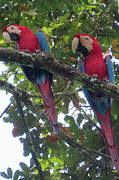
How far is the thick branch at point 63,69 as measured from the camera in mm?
2562

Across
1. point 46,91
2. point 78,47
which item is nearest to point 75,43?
point 78,47

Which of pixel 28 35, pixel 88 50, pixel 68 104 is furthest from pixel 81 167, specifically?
pixel 28 35

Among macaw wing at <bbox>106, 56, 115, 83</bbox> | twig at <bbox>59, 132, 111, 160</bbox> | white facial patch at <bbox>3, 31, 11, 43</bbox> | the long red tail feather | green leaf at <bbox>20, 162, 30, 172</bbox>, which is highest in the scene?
white facial patch at <bbox>3, 31, 11, 43</bbox>

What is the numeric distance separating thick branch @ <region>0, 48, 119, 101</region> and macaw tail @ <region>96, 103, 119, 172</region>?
577 millimetres

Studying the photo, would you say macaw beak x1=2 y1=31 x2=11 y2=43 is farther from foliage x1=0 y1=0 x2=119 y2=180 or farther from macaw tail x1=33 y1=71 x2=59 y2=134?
macaw tail x1=33 y1=71 x2=59 y2=134

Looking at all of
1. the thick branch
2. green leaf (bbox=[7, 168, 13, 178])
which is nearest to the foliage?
green leaf (bbox=[7, 168, 13, 178])

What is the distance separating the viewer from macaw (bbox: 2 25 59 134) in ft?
10.2

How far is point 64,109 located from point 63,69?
1.11m

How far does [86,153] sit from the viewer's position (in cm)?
292

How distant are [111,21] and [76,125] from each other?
4.81 feet

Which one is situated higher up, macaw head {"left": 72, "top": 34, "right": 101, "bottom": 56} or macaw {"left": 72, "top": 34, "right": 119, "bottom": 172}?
macaw head {"left": 72, "top": 34, "right": 101, "bottom": 56}

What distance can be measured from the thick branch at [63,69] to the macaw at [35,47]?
1.51ft

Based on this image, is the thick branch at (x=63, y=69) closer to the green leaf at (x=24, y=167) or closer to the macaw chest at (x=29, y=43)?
the macaw chest at (x=29, y=43)

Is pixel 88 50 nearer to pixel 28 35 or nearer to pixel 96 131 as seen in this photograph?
pixel 28 35
